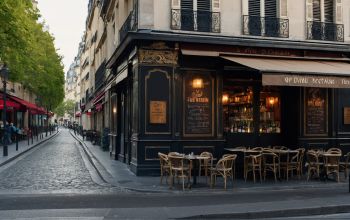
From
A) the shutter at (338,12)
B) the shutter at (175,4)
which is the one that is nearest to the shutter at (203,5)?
the shutter at (175,4)

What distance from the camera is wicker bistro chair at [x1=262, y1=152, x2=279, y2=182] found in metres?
13.9

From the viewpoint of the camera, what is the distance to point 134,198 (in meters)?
11.3

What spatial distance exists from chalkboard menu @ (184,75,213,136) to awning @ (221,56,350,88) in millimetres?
1224

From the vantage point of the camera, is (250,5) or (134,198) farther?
(250,5)

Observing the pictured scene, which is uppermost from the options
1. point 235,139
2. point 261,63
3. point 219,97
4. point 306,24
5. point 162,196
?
point 306,24

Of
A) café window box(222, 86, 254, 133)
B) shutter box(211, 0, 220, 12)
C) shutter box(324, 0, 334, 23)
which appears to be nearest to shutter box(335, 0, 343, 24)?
shutter box(324, 0, 334, 23)

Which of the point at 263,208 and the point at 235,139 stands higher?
the point at 235,139

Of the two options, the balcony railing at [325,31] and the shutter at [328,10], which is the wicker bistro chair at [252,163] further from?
the shutter at [328,10]

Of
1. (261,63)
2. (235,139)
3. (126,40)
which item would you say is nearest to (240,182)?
(235,139)

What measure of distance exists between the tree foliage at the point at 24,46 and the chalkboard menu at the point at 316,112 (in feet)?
41.9

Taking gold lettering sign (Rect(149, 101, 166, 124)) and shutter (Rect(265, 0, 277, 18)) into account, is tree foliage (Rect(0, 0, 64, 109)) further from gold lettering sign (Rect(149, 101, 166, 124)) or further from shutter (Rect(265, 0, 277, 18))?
shutter (Rect(265, 0, 277, 18))

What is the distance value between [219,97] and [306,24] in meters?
4.32

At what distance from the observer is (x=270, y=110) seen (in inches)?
658

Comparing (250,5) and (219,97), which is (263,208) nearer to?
(219,97)
